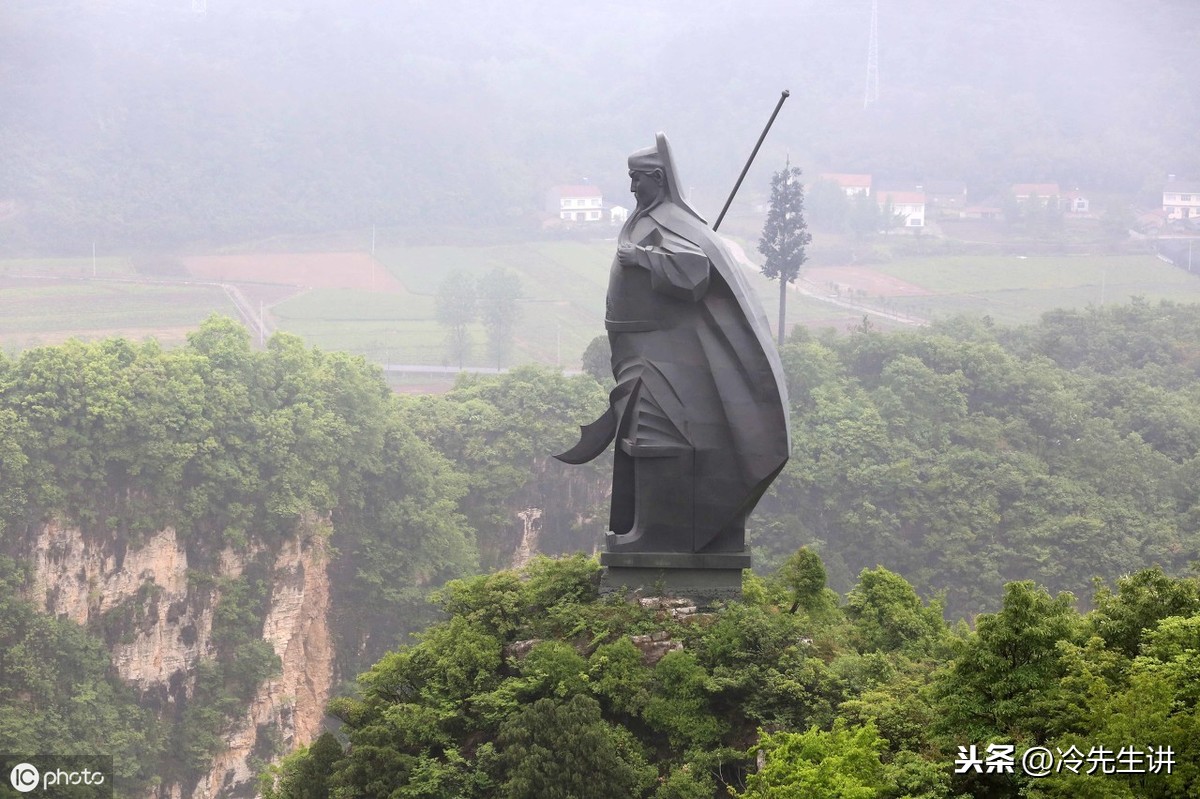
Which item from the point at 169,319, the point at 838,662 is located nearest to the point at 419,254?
the point at 169,319

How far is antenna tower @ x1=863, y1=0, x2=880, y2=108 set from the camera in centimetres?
8188

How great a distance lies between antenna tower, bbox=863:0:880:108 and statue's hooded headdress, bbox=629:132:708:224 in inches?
2671

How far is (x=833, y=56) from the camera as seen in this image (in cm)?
8362

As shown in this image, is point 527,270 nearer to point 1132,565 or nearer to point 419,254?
point 419,254

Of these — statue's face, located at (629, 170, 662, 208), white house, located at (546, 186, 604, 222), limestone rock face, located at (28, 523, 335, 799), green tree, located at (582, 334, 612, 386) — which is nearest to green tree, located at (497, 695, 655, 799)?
statue's face, located at (629, 170, 662, 208)

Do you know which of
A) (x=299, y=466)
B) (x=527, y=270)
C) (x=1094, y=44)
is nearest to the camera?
(x=299, y=466)

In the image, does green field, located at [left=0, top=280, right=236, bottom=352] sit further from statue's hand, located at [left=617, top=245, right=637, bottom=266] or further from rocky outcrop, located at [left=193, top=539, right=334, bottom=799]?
statue's hand, located at [left=617, top=245, right=637, bottom=266]

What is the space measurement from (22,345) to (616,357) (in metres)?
30.0

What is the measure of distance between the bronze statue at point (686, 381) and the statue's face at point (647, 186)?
0.03 ft

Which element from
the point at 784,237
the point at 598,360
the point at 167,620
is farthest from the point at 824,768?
the point at 784,237

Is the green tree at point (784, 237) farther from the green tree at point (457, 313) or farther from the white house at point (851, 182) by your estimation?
the white house at point (851, 182)
